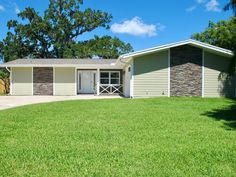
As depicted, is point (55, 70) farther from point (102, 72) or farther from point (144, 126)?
point (144, 126)

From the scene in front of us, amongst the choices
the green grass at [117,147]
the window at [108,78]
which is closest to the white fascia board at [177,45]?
the window at [108,78]

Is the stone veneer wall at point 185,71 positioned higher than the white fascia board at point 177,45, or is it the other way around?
the white fascia board at point 177,45

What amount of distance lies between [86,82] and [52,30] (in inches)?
605


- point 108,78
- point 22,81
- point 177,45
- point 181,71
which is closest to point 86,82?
point 108,78

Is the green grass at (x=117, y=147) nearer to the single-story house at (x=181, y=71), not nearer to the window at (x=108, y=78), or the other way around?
the single-story house at (x=181, y=71)

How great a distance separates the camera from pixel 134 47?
130 feet

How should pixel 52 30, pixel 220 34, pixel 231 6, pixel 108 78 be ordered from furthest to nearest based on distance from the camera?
1. pixel 52 30
2. pixel 220 34
3. pixel 108 78
4. pixel 231 6

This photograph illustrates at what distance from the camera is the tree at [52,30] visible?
36250 mm

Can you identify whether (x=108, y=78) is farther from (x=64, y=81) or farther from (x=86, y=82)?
(x=64, y=81)

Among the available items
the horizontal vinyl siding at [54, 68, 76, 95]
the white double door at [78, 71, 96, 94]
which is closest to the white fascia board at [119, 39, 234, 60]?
the horizontal vinyl siding at [54, 68, 76, 95]

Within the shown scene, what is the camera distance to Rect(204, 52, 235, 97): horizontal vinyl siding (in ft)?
60.5

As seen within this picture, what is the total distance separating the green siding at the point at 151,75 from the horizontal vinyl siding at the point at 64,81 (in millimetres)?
6330

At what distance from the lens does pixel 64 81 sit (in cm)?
2242

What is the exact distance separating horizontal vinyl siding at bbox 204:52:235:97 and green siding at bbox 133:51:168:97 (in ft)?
8.47
